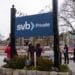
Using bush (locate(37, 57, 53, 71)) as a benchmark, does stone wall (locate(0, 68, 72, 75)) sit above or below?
below

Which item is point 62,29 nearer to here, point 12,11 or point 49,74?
point 12,11

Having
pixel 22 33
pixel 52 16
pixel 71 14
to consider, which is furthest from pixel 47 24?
pixel 71 14

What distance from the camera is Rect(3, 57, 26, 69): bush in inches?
811

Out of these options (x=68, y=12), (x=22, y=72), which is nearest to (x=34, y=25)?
(x=22, y=72)

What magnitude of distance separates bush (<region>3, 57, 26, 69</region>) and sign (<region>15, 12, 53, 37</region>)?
5.17ft

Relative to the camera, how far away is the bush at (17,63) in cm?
2061

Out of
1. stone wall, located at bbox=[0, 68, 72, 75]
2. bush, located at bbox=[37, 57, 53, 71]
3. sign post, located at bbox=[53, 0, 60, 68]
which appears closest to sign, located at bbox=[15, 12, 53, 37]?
sign post, located at bbox=[53, 0, 60, 68]

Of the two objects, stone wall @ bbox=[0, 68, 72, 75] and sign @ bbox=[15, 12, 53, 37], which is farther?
sign @ bbox=[15, 12, 53, 37]

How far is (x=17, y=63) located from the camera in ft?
67.8

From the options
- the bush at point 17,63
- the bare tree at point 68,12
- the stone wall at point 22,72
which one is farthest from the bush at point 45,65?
the bare tree at point 68,12

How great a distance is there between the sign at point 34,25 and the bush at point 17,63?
62.1 inches

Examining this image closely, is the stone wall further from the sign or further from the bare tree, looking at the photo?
the bare tree

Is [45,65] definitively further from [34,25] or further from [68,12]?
[68,12]

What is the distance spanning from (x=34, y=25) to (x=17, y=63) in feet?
7.65
